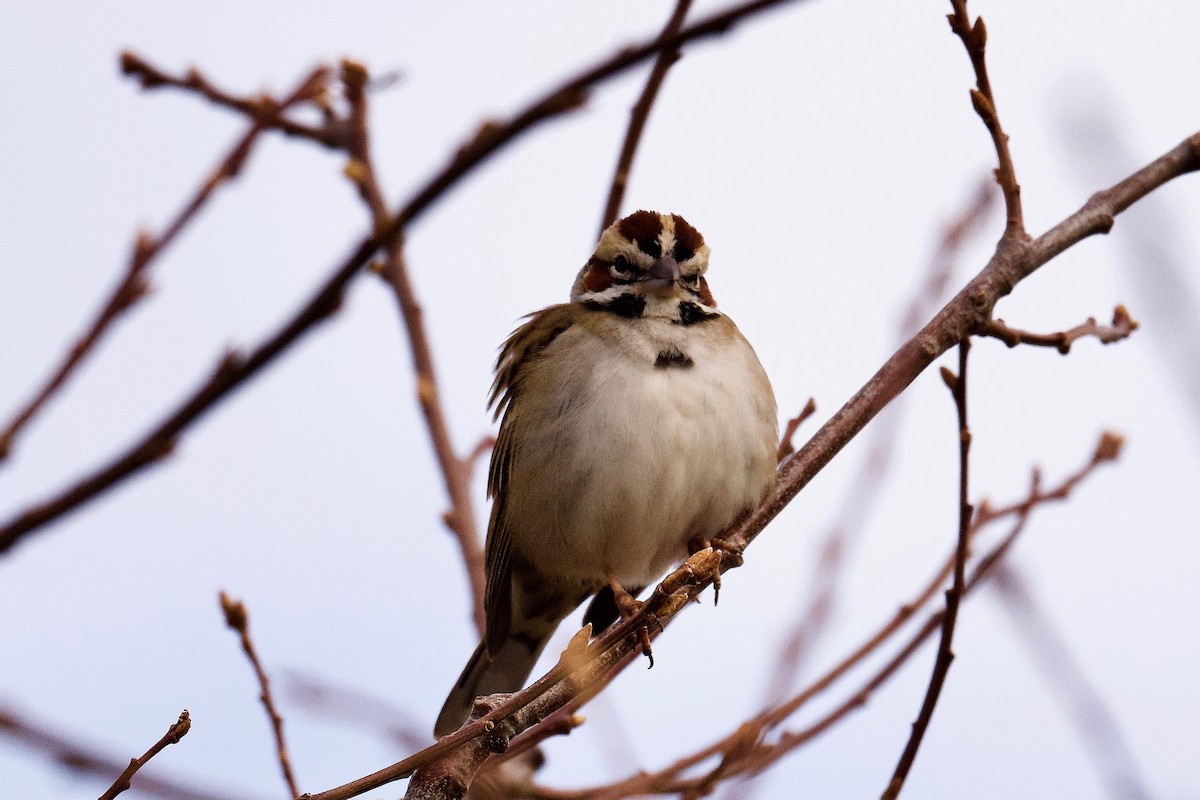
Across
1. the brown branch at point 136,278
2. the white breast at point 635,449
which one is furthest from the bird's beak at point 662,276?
the brown branch at point 136,278

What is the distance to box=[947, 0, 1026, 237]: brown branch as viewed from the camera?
3.08 metres

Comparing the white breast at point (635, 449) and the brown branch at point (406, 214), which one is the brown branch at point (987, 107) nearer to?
the white breast at point (635, 449)

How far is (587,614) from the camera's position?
492 cm

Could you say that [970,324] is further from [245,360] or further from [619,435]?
[245,360]

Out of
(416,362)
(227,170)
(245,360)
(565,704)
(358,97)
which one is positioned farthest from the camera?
(416,362)

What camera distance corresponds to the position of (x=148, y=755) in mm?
2160

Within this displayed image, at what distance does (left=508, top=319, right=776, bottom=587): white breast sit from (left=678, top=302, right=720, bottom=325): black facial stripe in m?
0.04

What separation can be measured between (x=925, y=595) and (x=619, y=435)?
1.38 meters

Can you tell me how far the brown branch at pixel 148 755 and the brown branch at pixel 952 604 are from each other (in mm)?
1235

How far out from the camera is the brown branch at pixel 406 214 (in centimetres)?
126

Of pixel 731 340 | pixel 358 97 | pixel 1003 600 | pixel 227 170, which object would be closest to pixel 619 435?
pixel 731 340

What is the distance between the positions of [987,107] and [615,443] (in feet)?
5.50

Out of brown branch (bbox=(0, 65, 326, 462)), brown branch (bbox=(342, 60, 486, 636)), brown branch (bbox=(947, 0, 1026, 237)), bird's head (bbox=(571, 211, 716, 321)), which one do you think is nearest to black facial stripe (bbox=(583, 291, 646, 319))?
bird's head (bbox=(571, 211, 716, 321))

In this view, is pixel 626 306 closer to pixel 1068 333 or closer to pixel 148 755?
pixel 1068 333
